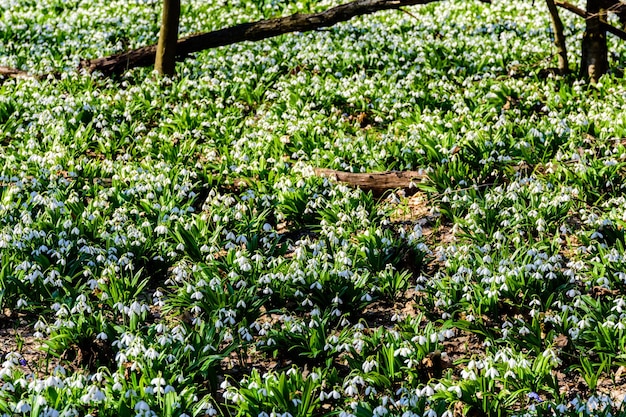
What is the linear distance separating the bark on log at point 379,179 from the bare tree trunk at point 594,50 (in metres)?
3.17

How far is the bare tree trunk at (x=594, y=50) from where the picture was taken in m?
8.56

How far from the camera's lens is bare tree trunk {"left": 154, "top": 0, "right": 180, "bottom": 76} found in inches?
354

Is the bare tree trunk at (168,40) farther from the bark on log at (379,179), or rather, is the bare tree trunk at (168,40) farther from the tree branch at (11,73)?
the bark on log at (379,179)

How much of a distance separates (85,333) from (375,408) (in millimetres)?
1828

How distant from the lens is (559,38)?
8688mm

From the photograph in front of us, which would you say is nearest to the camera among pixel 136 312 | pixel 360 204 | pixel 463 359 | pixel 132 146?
pixel 463 359

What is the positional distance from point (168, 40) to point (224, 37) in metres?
0.76

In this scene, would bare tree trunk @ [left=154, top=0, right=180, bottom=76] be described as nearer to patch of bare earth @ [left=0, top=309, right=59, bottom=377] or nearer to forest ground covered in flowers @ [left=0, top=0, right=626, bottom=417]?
forest ground covered in flowers @ [left=0, top=0, right=626, bottom=417]

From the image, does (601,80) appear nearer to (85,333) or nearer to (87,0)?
(85,333)

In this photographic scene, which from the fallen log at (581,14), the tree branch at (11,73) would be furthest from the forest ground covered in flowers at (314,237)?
the fallen log at (581,14)

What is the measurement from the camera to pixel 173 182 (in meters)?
6.62

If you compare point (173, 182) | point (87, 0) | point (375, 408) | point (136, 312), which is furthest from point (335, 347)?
point (87, 0)

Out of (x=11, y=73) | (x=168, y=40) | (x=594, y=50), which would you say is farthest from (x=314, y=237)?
(x=11, y=73)

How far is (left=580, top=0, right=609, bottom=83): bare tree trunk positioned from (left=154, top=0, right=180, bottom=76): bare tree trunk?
15.5 ft
